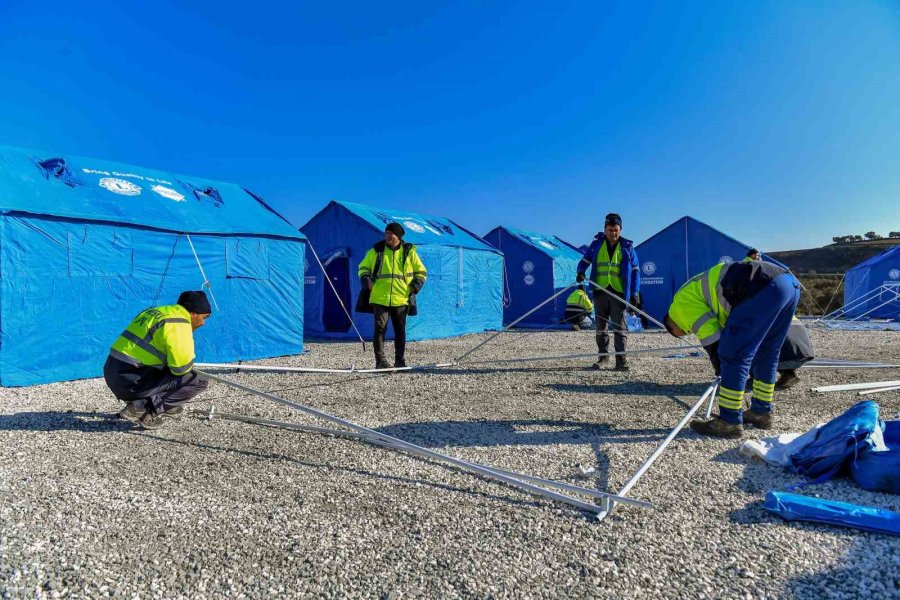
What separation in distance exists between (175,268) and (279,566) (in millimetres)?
5957

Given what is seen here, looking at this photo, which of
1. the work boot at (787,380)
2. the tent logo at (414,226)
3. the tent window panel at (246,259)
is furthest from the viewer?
the tent logo at (414,226)

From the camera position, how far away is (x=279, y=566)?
2092 mm

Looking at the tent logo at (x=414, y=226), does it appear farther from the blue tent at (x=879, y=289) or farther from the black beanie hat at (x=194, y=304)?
the blue tent at (x=879, y=289)

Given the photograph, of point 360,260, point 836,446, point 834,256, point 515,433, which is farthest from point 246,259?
point 834,256

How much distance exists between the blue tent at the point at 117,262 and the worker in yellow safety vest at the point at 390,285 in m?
2.23

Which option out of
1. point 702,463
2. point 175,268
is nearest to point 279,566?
point 702,463

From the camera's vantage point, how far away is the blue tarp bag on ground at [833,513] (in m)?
2.28

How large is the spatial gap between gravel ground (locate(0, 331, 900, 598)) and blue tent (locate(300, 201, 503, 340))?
6.34m

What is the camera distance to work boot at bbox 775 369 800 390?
541 centimetres

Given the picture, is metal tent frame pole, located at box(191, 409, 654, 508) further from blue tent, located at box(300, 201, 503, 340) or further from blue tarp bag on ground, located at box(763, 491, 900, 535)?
blue tent, located at box(300, 201, 503, 340)

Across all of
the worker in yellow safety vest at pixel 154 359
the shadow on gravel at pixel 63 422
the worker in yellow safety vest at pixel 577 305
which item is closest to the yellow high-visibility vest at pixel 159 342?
the worker in yellow safety vest at pixel 154 359

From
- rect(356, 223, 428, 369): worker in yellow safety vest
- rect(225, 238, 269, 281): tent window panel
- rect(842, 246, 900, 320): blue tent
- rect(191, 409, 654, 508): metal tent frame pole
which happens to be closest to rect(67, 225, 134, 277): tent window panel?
rect(225, 238, 269, 281): tent window panel

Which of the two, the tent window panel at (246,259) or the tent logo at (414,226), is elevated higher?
the tent logo at (414,226)

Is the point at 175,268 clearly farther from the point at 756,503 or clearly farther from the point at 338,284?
the point at 756,503
